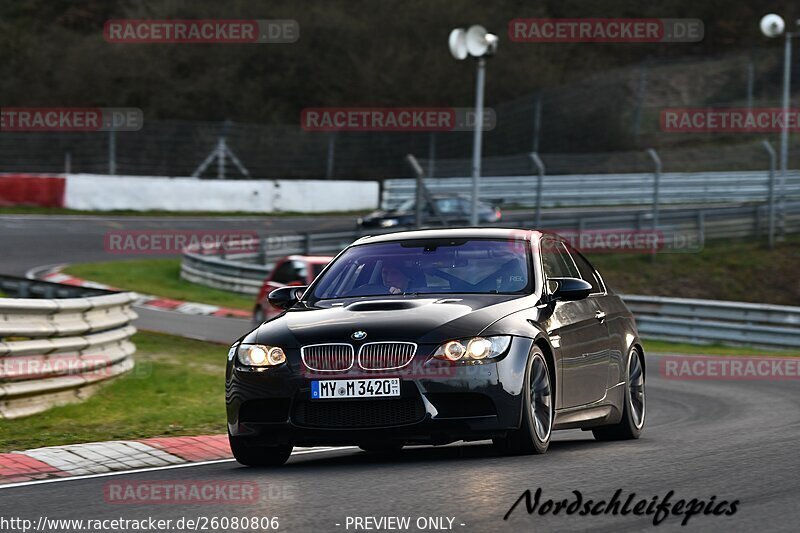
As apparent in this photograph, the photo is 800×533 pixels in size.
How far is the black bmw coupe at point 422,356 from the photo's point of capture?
7.98 metres

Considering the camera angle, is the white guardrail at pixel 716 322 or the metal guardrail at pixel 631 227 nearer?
the white guardrail at pixel 716 322

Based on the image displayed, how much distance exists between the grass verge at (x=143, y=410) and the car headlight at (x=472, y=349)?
10.6 ft

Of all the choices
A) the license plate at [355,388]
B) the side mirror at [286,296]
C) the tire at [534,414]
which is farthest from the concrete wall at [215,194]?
the license plate at [355,388]

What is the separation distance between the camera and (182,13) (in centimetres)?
5734

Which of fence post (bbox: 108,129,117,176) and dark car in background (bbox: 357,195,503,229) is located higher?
fence post (bbox: 108,129,117,176)

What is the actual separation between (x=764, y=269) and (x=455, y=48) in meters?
9.68

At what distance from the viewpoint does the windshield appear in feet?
29.7

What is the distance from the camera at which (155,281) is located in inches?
1231

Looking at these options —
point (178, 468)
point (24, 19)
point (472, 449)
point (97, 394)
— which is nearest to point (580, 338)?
point (472, 449)

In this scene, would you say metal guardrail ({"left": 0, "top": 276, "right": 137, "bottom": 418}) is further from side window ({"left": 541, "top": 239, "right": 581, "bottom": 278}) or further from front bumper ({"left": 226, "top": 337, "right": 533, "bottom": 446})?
side window ({"left": 541, "top": 239, "right": 581, "bottom": 278})

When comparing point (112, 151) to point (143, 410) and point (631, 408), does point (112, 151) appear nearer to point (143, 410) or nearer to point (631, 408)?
point (143, 410)

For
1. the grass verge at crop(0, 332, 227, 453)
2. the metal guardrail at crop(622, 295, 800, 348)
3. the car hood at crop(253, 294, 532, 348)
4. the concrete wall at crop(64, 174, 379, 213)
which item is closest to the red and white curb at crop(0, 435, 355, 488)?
the grass verge at crop(0, 332, 227, 453)

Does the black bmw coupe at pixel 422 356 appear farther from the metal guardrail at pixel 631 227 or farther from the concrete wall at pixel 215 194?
the concrete wall at pixel 215 194

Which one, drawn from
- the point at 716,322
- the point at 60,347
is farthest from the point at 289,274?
the point at 60,347
